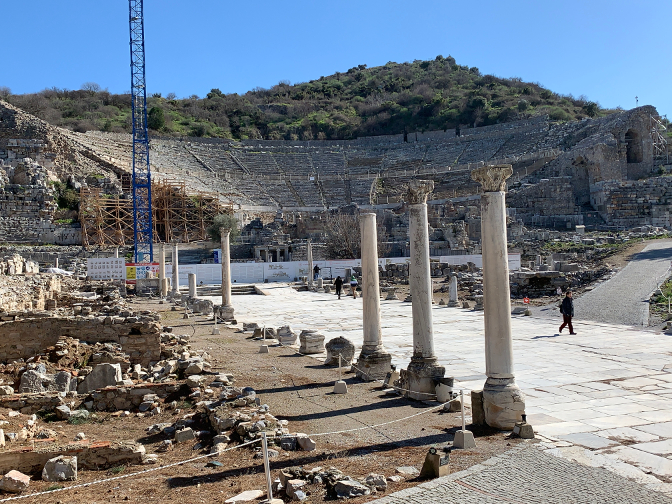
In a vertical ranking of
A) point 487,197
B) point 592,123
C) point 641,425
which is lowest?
point 641,425

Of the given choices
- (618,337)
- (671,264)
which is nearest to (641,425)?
(618,337)

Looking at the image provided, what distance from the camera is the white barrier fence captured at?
38312 mm

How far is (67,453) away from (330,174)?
6552 centimetres

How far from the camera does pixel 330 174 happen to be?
71.1m

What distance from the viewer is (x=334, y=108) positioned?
109062 millimetres

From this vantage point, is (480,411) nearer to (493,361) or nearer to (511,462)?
(493,361)

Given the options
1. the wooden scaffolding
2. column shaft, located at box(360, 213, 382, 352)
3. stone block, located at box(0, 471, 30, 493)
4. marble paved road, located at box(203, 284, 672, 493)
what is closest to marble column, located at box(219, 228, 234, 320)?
marble paved road, located at box(203, 284, 672, 493)

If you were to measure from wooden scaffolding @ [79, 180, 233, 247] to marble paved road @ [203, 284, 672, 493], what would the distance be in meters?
36.0

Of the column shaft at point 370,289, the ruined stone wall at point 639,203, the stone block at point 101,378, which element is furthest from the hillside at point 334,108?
the stone block at point 101,378

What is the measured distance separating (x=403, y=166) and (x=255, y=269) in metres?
33.6

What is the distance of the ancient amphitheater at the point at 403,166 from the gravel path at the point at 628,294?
61.2 ft

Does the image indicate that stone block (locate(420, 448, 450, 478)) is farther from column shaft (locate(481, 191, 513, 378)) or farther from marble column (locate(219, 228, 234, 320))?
marble column (locate(219, 228, 234, 320))

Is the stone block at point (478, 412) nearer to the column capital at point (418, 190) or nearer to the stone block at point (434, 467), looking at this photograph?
the stone block at point (434, 467)

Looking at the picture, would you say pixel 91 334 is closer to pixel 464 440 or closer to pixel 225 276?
pixel 225 276
